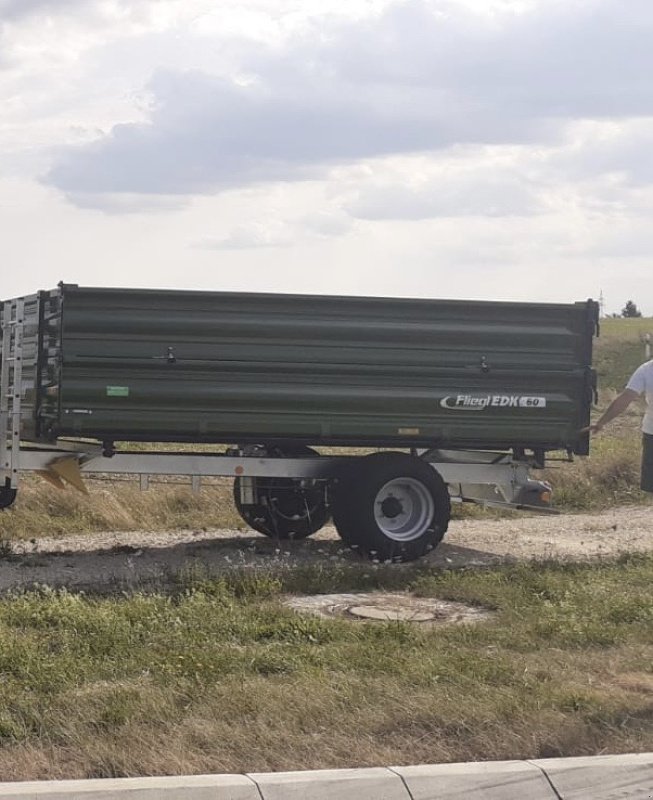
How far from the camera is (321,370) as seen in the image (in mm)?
12188

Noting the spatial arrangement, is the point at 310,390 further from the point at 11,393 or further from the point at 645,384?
the point at 645,384

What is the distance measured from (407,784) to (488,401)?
7.39 m

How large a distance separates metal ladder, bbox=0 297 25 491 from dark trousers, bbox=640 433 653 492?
5.36m

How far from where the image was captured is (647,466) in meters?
10.2

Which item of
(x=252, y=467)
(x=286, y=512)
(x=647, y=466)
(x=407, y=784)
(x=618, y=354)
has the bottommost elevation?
(x=407, y=784)

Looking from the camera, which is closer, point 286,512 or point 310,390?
point 310,390

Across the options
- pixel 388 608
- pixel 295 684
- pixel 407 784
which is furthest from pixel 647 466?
pixel 407 784

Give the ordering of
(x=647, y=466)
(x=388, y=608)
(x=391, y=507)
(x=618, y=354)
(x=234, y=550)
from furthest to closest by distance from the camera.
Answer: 1. (x=618, y=354)
2. (x=234, y=550)
3. (x=391, y=507)
4. (x=647, y=466)
5. (x=388, y=608)

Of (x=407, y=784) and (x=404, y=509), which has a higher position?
(x=404, y=509)

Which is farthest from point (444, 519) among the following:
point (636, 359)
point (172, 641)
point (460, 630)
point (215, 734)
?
point (636, 359)

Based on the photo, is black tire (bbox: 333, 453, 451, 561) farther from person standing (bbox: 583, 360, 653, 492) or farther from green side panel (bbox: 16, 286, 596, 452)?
person standing (bbox: 583, 360, 653, 492)

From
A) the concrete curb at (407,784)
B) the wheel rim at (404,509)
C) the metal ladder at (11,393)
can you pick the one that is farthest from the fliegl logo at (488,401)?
the concrete curb at (407,784)

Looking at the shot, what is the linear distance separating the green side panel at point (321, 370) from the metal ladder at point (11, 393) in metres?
0.31

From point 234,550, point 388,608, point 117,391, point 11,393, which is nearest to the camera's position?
point 388,608
